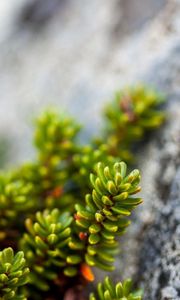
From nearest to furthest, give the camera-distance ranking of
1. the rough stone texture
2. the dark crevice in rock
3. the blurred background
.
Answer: the rough stone texture, the blurred background, the dark crevice in rock

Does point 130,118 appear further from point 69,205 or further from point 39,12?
point 39,12

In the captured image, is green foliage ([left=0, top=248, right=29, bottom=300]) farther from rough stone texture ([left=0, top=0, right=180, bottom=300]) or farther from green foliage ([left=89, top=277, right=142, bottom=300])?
rough stone texture ([left=0, top=0, right=180, bottom=300])

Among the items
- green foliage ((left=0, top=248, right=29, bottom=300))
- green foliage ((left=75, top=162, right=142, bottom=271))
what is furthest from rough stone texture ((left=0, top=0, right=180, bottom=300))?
green foliage ((left=0, top=248, right=29, bottom=300))

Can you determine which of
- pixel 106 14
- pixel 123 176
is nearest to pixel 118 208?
pixel 123 176

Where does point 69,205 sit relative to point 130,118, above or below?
below

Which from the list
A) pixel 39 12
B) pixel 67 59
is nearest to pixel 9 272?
pixel 67 59

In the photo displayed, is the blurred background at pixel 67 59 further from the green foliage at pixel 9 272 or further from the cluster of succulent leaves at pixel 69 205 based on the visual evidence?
the green foliage at pixel 9 272
